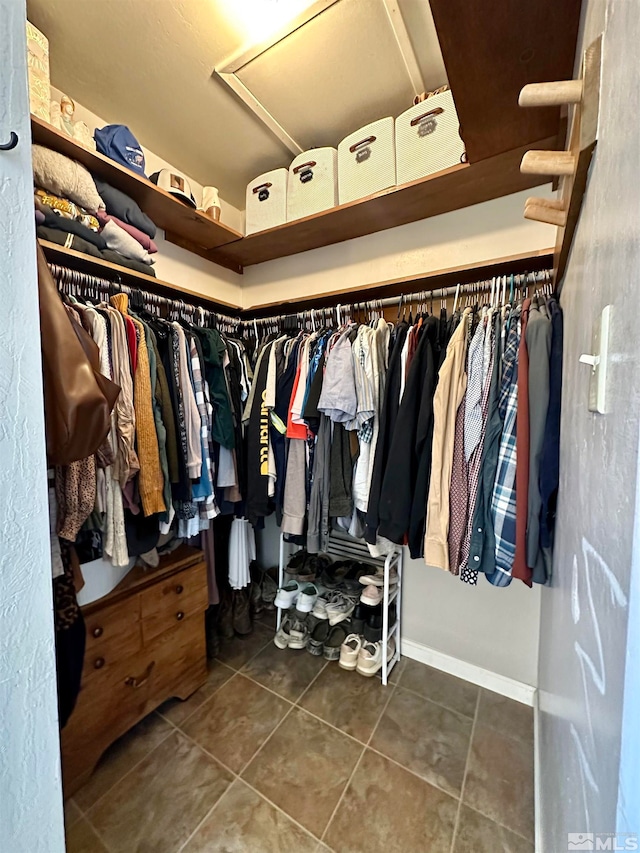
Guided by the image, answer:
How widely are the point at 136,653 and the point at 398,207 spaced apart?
214 cm

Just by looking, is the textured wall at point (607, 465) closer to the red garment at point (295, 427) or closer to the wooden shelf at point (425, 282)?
the wooden shelf at point (425, 282)

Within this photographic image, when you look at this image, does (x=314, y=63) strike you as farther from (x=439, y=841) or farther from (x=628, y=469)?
(x=439, y=841)

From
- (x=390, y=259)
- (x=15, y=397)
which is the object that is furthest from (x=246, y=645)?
(x=390, y=259)

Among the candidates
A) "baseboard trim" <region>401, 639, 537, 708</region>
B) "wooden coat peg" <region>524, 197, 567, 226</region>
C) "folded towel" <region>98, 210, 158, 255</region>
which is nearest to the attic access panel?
"folded towel" <region>98, 210, 158, 255</region>

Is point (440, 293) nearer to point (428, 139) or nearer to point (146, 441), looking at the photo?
point (428, 139)

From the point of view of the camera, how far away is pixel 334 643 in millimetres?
1701

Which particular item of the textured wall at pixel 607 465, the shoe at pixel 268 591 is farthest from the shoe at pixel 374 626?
the textured wall at pixel 607 465

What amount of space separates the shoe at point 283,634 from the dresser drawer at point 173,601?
547 mm

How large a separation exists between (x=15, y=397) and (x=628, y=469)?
0.73 metres

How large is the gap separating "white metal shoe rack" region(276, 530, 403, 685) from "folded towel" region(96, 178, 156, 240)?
4.98 ft

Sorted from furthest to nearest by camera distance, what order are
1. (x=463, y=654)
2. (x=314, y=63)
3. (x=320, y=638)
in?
(x=320, y=638) < (x=463, y=654) < (x=314, y=63)

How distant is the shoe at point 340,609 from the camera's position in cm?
171

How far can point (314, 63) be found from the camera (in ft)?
4.04

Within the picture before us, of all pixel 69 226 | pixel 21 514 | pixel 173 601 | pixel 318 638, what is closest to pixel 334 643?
pixel 318 638
